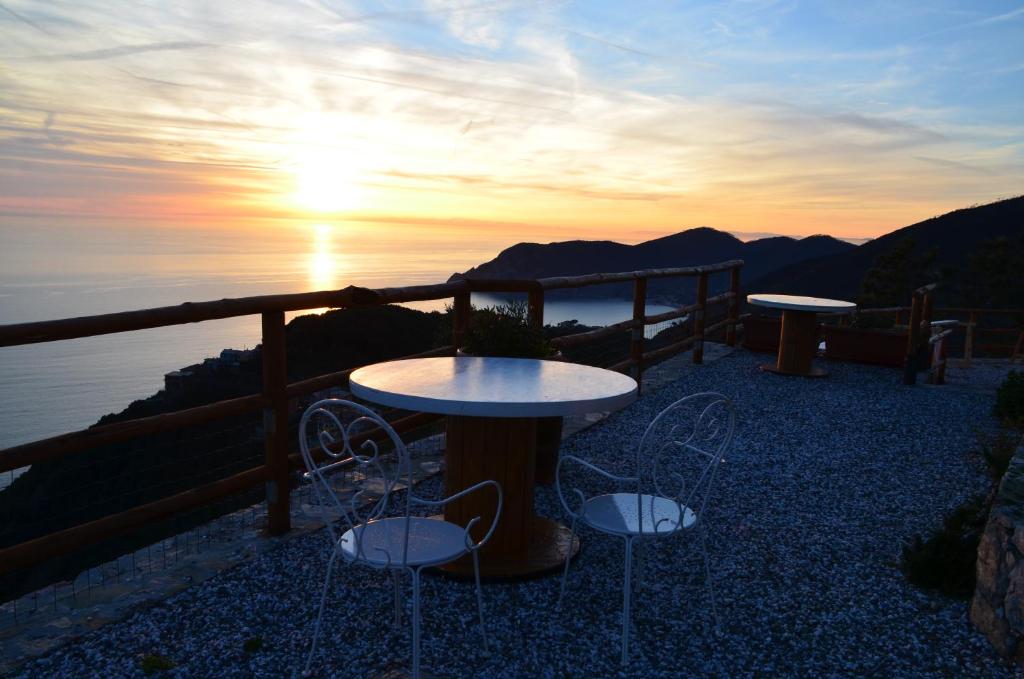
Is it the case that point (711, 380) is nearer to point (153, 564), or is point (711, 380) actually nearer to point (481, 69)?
point (481, 69)

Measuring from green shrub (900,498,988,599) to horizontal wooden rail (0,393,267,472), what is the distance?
9.45ft

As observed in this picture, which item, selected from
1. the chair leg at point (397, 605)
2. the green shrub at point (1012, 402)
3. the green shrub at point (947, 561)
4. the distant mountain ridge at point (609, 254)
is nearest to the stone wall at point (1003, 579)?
the green shrub at point (947, 561)

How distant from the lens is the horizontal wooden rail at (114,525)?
2.21 m

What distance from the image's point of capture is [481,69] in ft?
25.1

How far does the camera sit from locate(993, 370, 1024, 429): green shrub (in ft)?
18.0

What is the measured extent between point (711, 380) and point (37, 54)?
774 centimetres

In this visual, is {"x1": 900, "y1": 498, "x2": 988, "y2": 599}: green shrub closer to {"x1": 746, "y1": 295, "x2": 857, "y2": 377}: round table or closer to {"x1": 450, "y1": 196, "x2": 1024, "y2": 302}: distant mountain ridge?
{"x1": 450, "y1": 196, "x2": 1024, "y2": 302}: distant mountain ridge

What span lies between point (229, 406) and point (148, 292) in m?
8.39

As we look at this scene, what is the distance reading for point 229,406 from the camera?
2824 millimetres

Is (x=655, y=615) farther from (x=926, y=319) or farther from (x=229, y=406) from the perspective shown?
(x=926, y=319)

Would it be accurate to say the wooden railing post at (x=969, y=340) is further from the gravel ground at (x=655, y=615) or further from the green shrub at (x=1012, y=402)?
the gravel ground at (x=655, y=615)

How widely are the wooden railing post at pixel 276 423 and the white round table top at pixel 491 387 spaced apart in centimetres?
41

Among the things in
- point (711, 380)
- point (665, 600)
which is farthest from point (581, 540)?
point (711, 380)

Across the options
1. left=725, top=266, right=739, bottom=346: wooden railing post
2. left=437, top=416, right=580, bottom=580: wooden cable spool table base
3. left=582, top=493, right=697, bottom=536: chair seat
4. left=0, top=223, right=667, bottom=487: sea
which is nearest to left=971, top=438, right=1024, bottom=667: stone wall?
left=582, top=493, right=697, bottom=536: chair seat
